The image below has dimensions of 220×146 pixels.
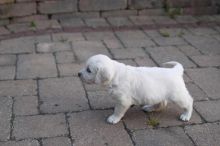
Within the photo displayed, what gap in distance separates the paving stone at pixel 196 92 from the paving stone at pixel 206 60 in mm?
706

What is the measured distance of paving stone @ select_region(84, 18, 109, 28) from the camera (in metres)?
6.77

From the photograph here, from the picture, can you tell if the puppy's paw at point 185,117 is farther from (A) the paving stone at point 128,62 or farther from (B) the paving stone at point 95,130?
(A) the paving stone at point 128,62

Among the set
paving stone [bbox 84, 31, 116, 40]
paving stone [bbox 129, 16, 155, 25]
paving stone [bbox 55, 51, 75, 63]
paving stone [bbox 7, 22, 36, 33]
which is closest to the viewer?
paving stone [bbox 55, 51, 75, 63]

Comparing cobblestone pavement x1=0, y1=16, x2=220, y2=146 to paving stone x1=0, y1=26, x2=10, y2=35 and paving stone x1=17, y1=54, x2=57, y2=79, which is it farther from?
paving stone x1=0, y1=26, x2=10, y2=35

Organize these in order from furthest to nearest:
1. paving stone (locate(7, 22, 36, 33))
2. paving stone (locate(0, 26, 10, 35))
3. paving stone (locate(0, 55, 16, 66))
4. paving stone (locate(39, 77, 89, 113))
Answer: paving stone (locate(7, 22, 36, 33)) → paving stone (locate(0, 26, 10, 35)) → paving stone (locate(0, 55, 16, 66)) → paving stone (locate(39, 77, 89, 113))

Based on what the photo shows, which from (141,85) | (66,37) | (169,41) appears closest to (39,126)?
(141,85)

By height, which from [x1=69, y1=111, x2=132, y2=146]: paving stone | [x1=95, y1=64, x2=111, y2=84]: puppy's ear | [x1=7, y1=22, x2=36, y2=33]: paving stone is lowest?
[x1=69, y1=111, x2=132, y2=146]: paving stone

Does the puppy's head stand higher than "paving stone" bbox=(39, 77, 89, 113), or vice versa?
the puppy's head

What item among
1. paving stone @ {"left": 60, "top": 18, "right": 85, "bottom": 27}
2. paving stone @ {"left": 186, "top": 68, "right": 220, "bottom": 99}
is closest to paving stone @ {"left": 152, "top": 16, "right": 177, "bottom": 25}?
paving stone @ {"left": 60, "top": 18, "right": 85, "bottom": 27}

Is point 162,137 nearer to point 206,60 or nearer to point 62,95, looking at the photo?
point 62,95

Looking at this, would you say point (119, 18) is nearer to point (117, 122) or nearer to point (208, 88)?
point (208, 88)

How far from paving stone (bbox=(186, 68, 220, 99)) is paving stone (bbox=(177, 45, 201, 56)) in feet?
2.03

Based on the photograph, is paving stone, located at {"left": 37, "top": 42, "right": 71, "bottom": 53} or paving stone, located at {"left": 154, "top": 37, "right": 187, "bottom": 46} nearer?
paving stone, located at {"left": 37, "top": 42, "right": 71, "bottom": 53}

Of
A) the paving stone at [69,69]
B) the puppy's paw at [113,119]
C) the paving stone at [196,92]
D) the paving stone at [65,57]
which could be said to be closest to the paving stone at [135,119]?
the puppy's paw at [113,119]
